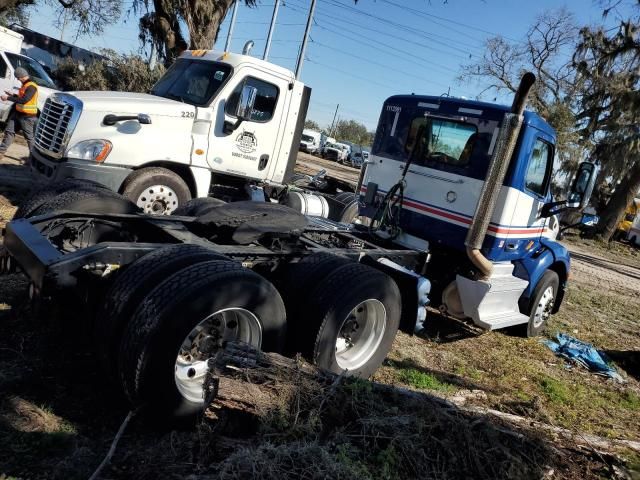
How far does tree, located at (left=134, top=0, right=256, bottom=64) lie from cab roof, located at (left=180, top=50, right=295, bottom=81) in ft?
22.3

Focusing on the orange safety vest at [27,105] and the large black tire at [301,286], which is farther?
the orange safety vest at [27,105]

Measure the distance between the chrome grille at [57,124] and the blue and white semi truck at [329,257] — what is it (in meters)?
1.96

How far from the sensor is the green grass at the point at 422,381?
504cm

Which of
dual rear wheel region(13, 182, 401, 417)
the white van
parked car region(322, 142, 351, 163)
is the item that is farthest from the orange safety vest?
parked car region(322, 142, 351, 163)

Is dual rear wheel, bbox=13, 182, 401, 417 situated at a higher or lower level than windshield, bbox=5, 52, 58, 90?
lower

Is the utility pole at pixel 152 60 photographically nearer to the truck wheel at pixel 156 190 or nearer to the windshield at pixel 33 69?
the windshield at pixel 33 69

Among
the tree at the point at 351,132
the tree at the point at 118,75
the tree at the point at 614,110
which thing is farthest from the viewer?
the tree at the point at 351,132

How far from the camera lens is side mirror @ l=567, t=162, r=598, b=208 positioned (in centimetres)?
643

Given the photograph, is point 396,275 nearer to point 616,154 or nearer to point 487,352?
point 487,352

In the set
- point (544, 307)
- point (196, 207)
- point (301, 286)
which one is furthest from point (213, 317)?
point (544, 307)

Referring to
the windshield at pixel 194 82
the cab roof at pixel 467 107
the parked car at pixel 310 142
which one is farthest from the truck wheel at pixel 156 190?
the parked car at pixel 310 142

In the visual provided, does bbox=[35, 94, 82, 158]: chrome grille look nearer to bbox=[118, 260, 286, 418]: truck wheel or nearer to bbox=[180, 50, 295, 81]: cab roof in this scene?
bbox=[180, 50, 295, 81]: cab roof

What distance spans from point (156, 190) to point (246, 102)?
1.72 m

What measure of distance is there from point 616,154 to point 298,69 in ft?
49.3
